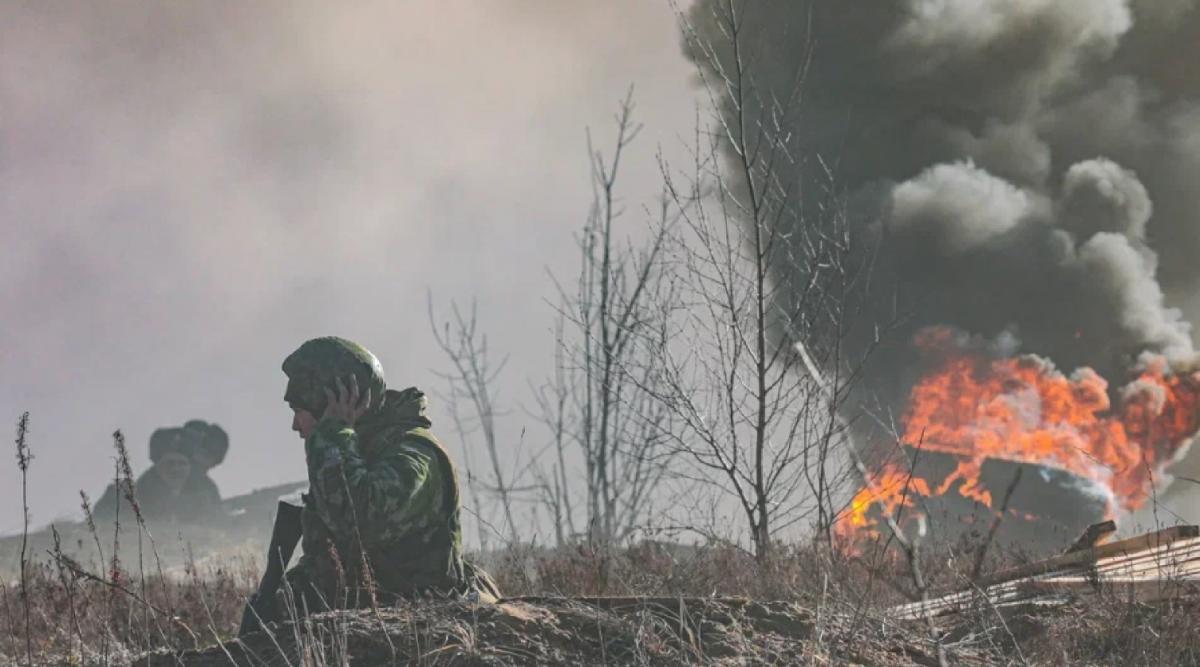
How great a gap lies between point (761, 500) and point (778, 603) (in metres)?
3.69

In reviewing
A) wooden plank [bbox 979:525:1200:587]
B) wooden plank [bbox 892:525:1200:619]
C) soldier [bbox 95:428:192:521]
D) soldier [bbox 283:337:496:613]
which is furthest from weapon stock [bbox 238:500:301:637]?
soldier [bbox 95:428:192:521]

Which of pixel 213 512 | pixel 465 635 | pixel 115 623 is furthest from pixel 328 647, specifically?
pixel 213 512

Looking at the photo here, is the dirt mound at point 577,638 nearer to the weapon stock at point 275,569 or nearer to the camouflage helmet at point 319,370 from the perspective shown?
the weapon stock at point 275,569

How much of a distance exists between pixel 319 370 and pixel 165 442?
47.0 m

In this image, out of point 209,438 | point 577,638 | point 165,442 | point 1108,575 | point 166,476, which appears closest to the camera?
point 577,638

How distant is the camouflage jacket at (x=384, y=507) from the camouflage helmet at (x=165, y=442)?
152ft

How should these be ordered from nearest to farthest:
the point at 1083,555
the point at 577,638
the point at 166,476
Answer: the point at 577,638
the point at 1083,555
the point at 166,476

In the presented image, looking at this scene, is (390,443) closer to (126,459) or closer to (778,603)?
(126,459)

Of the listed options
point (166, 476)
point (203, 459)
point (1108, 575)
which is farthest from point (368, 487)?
point (203, 459)

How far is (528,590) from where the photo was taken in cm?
686

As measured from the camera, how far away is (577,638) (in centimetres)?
384

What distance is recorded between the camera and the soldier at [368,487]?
430 centimetres

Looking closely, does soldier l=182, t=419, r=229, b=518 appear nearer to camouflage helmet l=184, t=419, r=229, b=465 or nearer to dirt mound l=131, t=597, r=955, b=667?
camouflage helmet l=184, t=419, r=229, b=465

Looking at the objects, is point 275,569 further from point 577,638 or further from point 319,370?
point 577,638
